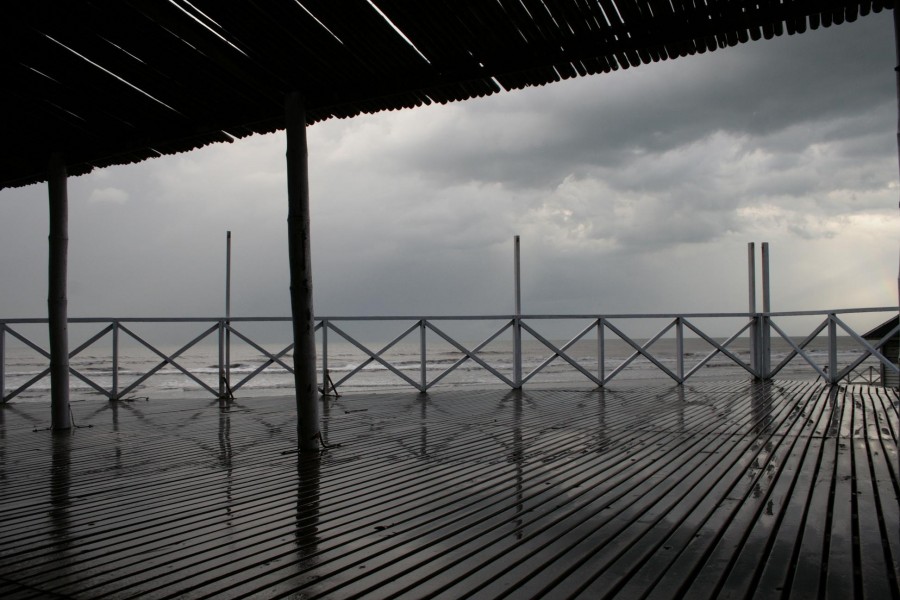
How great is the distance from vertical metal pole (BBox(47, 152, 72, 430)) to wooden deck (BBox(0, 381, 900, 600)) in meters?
0.37

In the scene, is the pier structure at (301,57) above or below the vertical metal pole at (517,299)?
above

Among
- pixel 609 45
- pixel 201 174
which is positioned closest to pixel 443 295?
pixel 201 174

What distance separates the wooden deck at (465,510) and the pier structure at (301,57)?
95 centimetres

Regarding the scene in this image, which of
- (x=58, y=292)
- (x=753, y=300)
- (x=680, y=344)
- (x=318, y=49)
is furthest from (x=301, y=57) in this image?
(x=753, y=300)

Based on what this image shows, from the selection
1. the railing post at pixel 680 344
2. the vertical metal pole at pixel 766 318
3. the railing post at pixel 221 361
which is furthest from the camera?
the vertical metal pole at pixel 766 318

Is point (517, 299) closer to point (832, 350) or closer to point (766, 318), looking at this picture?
point (766, 318)

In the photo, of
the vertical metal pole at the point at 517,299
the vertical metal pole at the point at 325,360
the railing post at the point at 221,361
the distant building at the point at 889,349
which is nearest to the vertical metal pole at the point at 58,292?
the railing post at the point at 221,361

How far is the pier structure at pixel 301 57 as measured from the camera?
3.05 metres

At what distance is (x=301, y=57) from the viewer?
139 inches

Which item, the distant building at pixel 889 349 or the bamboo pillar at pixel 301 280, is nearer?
the bamboo pillar at pixel 301 280

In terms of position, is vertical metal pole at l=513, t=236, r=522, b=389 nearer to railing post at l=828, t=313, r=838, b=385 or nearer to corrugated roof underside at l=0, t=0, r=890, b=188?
railing post at l=828, t=313, r=838, b=385

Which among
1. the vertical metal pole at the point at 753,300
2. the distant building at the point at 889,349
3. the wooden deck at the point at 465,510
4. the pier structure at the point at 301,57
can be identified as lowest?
the distant building at the point at 889,349

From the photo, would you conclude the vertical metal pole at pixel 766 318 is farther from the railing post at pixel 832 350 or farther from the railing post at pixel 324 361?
the railing post at pixel 324 361

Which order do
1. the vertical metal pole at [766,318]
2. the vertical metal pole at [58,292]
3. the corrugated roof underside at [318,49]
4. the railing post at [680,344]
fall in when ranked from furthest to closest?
1. the vertical metal pole at [766,318]
2. the railing post at [680,344]
3. the vertical metal pole at [58,292]
4. the corrugated roof underside at [318,49]
